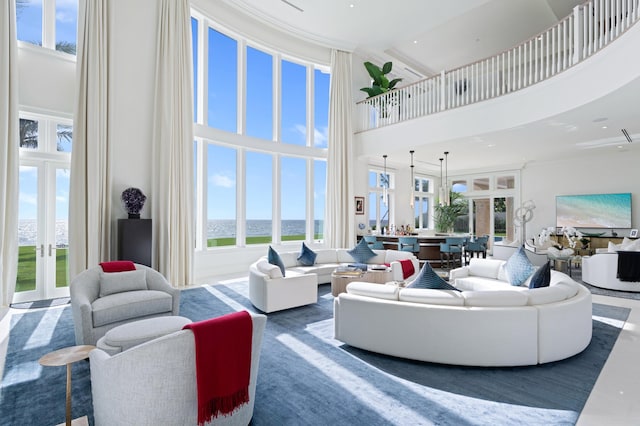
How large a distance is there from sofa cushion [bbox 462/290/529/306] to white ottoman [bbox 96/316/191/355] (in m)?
2.54

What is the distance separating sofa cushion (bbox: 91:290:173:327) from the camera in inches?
128

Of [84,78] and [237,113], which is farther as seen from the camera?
[237,113]

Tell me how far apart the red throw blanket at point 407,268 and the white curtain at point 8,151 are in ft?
20.1

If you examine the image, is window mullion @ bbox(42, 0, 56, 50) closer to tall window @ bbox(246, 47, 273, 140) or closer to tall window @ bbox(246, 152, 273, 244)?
tall window @ bbox(246, 47, 273, 140)

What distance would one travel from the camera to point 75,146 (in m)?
5.33

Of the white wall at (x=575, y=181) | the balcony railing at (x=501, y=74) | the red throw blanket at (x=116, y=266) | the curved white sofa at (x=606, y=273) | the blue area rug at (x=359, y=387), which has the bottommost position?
the blue area rug at (x=359, y=387)

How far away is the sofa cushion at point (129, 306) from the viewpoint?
3.24 m

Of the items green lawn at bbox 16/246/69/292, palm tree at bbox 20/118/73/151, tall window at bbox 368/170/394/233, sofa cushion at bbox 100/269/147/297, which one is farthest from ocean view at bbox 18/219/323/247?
sofa cushion at bbox 100/269/147/297

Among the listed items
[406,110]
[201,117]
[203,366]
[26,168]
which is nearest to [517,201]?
[406,110]

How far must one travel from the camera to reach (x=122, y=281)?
377cm

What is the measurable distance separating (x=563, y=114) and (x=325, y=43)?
620 cm

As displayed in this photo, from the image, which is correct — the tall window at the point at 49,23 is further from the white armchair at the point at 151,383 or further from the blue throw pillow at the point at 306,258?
the white armchair at the point at 151,383

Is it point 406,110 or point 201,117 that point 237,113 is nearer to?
point 201,117

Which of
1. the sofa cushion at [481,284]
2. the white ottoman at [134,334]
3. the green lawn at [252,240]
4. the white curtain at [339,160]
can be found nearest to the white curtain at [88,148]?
the green lawn at [252,240]
